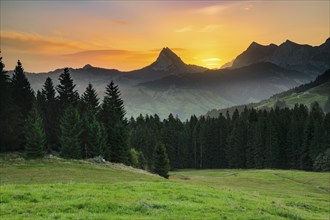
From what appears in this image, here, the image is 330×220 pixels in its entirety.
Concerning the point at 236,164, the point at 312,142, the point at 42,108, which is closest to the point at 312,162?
the point at 312,142

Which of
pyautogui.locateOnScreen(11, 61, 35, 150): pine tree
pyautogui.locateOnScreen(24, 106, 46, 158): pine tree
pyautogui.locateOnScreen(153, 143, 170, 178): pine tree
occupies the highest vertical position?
pyautogui.locateOnScreen(11, 61, 35, 150): pine tree

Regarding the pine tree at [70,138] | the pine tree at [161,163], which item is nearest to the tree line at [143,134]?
the pine tree at [161,163]

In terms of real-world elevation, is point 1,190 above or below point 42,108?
below

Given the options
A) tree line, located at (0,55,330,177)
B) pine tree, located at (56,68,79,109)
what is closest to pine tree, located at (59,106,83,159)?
tree line, located at (0,55,330,177)

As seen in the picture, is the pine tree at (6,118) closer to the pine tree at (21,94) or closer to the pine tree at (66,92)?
the pine tree at (21,94)

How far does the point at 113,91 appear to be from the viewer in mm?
103938

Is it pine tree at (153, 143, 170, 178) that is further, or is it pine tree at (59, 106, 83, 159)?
pine tree at (153, 143, 170, 178)

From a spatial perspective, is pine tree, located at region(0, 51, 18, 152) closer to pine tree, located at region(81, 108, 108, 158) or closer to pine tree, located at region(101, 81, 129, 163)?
pine tree, located at region(81, 108, 108, 158)

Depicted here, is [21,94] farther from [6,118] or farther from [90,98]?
[90,98]

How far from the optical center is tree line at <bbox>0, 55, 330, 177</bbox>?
7912 centimetres

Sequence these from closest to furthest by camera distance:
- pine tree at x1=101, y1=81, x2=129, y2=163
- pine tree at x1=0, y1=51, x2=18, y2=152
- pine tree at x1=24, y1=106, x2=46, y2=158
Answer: pine tree at x1=24, y1=106, x2=46, y2=158 < pine tree at x1=0, y1=51, x2=18, y2=152 < pine tree at x1=101, y1=81, x2=129, y2=163

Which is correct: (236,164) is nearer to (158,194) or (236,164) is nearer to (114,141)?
(114,141)

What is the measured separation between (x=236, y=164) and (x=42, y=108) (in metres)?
88.2

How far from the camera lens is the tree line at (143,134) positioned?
79125 mm
